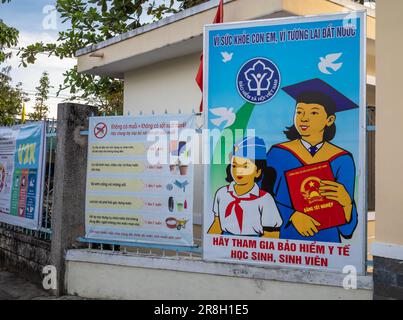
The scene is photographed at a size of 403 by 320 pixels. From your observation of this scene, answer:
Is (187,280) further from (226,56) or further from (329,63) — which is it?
(329,63)

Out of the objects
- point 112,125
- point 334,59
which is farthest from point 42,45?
point 334,59

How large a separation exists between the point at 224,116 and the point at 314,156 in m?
0.97

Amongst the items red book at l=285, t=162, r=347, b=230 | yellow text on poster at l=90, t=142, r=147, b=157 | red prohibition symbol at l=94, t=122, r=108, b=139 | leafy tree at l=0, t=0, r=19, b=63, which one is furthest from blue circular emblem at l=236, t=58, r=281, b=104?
leafy tree at l=0, t=0, r=19, b=63

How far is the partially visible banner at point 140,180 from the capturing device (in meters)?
4.92

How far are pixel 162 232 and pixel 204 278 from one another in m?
0.69

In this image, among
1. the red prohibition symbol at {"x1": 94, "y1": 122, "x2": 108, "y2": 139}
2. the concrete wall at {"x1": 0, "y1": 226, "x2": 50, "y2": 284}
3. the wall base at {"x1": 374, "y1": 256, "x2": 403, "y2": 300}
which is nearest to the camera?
the wall base at {"x1": 374, "y1": 256, "x2": 403, "y2": 300}

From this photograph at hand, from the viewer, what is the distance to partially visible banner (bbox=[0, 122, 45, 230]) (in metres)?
6.19

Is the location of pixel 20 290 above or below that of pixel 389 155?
below

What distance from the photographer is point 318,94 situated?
425cm

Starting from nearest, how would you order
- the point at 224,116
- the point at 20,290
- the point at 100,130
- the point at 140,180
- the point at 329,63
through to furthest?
the point at 329,63 < the point at 224,116 < the point at 140,180 < the point at 100,130 < the point at 20,290

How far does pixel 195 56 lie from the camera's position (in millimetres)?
7121

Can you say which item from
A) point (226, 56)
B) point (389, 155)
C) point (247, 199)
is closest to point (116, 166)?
point (247, 199)

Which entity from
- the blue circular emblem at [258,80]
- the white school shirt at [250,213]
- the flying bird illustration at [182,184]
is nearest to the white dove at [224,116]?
the blue circular emblem at [258,80]

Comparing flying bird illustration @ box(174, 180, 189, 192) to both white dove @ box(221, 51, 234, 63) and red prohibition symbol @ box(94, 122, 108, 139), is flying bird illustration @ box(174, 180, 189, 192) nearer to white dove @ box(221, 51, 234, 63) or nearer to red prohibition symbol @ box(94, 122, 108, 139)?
red prohibition symbol @ box(94, 122, 108, 139)
